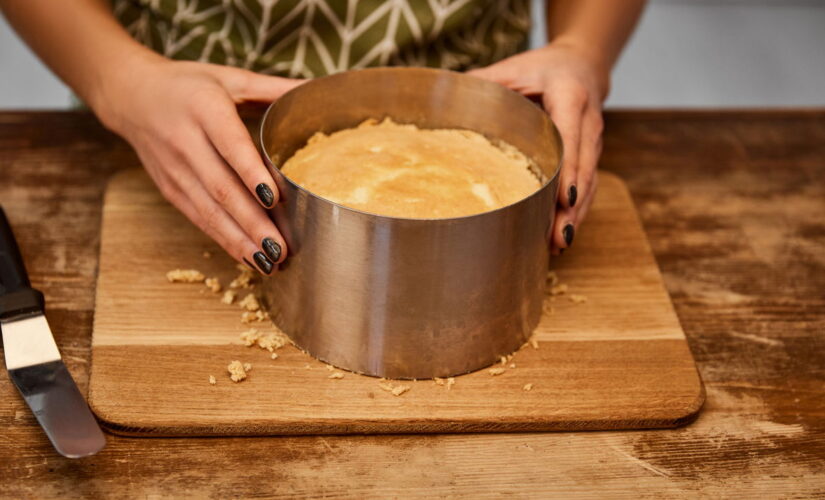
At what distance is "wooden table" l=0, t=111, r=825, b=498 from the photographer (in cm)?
88

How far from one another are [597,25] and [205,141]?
2.06ft

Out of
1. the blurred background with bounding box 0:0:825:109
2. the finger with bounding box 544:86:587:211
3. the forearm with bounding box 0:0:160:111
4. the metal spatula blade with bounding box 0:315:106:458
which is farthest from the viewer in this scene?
the blurred background with bounding box 0:0:825:109

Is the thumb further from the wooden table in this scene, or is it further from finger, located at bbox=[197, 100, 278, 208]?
the wooden table

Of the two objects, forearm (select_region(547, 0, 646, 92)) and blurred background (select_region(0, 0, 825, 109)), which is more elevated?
forearm (select_region(547, 0, 646, 92))

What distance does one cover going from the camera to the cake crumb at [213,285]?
1098 mm

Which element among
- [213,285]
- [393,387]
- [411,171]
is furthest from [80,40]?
[393,387]

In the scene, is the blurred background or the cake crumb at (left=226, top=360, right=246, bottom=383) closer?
the cake crumb at (left=226, top=360, right=246, bottom=383)

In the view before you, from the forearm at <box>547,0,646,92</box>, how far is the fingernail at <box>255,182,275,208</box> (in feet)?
1.78

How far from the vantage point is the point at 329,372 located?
100 cm

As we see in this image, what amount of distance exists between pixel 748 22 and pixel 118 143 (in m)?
2.95

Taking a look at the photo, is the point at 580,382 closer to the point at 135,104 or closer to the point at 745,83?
the point at 135,104

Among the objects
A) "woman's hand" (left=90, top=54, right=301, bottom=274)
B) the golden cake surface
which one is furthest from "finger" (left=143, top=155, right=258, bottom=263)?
the golden cake surface

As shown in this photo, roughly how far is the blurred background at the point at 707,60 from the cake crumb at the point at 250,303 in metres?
1.96

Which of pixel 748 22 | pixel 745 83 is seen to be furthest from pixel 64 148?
pixel 748 22
